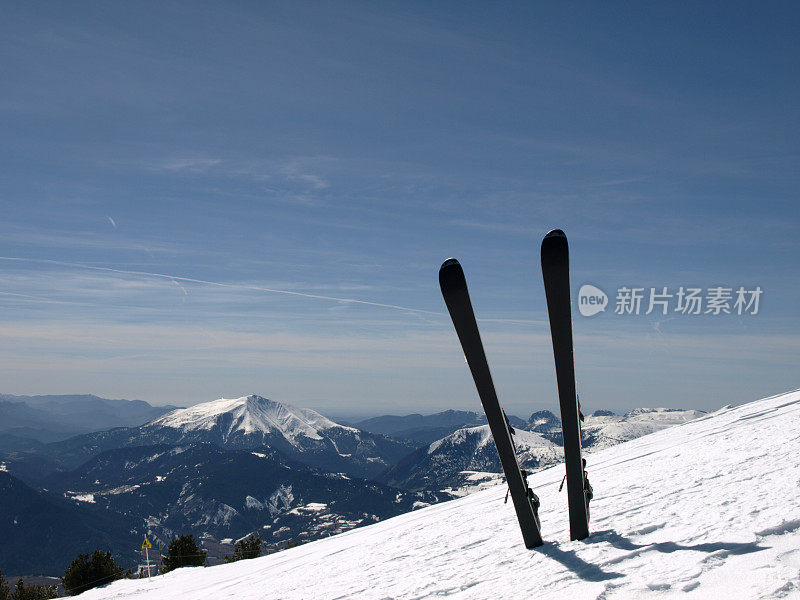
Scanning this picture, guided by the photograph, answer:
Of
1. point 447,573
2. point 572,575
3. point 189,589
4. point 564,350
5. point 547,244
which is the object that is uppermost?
point 547,244

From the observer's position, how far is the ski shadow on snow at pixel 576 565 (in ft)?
29.0

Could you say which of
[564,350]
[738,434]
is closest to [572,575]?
[564,350]

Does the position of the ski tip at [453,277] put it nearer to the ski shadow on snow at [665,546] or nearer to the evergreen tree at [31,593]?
the ski shadow on snow at [665,546]

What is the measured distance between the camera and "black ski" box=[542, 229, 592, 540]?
31.2 feet

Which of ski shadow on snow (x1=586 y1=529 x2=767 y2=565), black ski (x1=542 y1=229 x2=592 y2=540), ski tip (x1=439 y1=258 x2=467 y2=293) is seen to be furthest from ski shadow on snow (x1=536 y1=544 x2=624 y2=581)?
ski tip (x1=439 y1=258 x2=467 y2=293)

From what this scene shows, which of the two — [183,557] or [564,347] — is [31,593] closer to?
[183,557]

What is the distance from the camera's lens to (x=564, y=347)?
32.8 feet

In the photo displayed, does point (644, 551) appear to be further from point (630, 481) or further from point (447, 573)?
point (630, 481)

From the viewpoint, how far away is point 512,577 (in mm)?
10195

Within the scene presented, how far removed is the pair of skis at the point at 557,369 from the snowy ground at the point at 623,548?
109cm

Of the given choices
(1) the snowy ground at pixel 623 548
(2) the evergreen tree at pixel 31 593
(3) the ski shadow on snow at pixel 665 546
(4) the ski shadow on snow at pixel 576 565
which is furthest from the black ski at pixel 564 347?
(2) the evergreen tree at pixel 31 593

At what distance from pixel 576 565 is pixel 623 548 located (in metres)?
1.10

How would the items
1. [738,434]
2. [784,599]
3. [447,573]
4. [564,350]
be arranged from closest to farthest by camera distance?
[784,599] → [564,350] → [447,573] → [738,434]

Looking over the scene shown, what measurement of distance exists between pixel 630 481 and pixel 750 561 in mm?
10138
